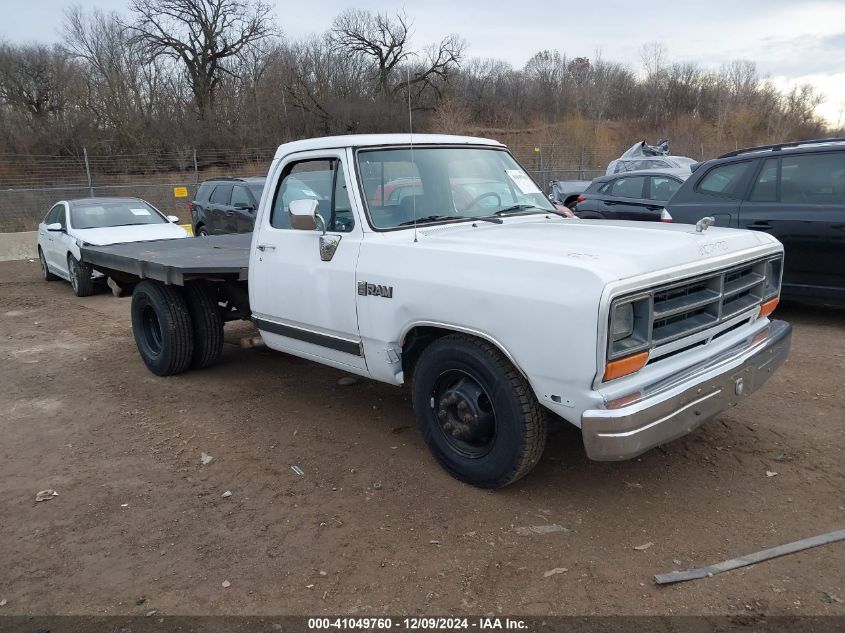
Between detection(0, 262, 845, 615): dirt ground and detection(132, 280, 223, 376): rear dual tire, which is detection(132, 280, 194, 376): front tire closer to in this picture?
detection(132, 280, 223, 376): rear dual tire

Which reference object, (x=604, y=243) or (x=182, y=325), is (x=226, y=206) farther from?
→ (x=604, y=243)

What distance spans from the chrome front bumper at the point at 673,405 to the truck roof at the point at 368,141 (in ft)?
7.54

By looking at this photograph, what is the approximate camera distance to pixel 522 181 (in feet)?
15.6

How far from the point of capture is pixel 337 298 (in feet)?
13.1

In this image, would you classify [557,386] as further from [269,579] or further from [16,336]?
[16,336]

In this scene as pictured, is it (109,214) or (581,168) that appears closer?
(109,214)

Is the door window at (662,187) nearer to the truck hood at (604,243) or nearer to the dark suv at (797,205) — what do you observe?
the dark suv at (797,205)

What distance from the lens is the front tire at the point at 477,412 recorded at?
3.14 metres

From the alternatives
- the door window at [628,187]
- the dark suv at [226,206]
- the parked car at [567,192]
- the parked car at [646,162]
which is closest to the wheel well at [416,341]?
the door window at [628,187]

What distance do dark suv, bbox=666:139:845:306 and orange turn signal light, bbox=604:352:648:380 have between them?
180 inches

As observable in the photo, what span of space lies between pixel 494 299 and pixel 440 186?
4.76 ft

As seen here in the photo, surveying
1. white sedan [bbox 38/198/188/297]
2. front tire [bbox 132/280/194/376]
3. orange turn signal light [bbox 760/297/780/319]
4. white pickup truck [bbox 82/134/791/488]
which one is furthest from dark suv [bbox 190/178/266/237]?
orange turn signal light [bbox 760/297/780/319]

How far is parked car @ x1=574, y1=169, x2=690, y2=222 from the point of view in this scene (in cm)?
1080

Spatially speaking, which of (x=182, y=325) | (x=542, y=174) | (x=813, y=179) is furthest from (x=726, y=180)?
(x=542, y=174)
